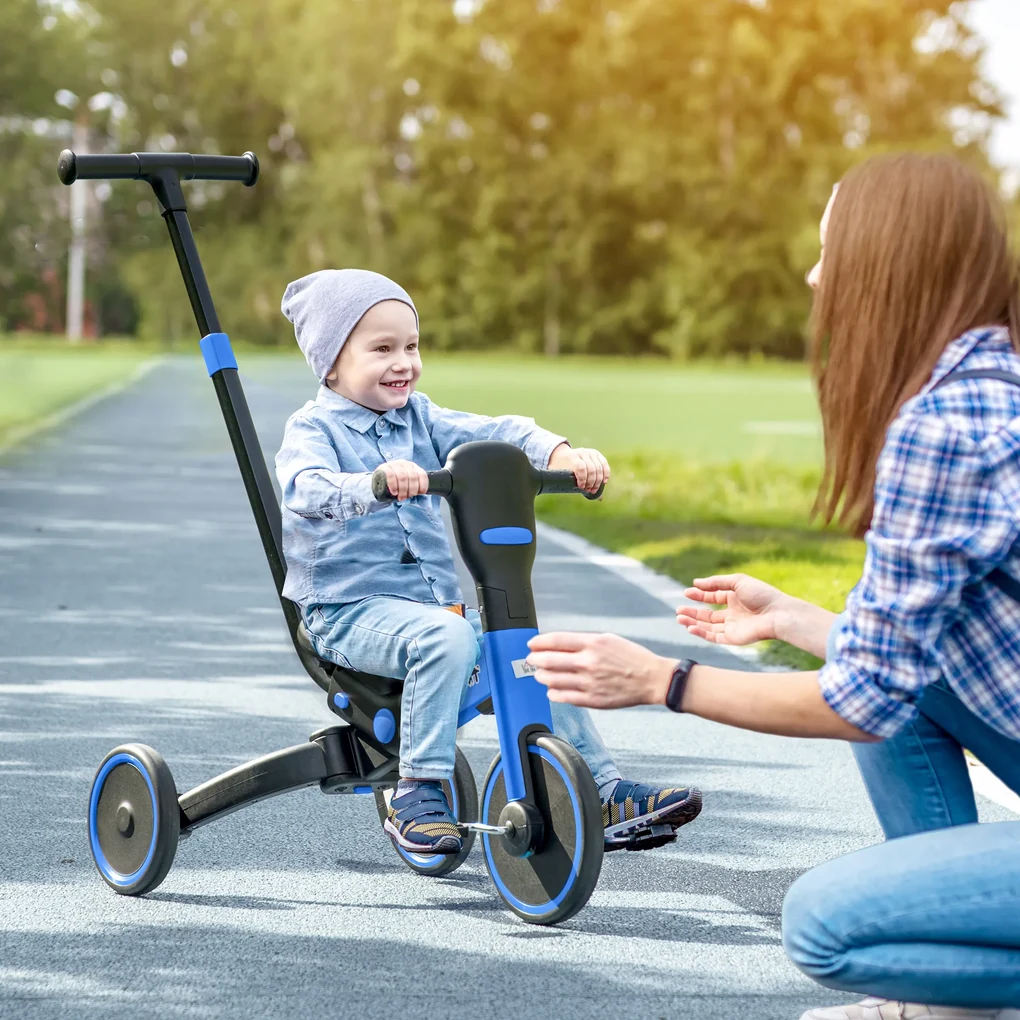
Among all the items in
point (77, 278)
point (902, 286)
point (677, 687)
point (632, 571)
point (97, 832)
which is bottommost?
point (77, 278)

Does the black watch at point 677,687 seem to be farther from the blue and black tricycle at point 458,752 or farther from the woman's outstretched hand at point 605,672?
the blue and black tricycle at point 458,752

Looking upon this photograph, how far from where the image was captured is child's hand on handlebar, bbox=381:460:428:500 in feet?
11.6

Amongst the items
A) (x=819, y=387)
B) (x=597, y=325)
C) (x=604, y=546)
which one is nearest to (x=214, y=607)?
(x=604, y=546)

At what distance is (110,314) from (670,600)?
85018mm

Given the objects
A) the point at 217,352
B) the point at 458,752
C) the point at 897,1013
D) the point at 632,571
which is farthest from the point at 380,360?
the point at 632,571

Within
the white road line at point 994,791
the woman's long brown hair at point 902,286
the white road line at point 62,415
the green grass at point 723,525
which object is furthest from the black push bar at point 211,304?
the white road line at point 62,415

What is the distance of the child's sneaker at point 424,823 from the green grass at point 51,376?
1858cm

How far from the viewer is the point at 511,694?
12.3 feet

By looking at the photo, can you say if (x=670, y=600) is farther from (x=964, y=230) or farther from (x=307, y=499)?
(x=964, y=230)

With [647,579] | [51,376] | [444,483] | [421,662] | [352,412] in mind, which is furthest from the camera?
[51,376]

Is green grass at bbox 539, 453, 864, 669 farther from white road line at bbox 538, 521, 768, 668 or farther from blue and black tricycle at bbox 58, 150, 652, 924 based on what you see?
blue and black tricycle at bbox 58, 150, 652, 924

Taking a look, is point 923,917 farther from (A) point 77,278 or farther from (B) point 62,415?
(A) point 77,278

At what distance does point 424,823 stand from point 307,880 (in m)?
0.58

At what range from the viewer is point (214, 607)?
9.09 meters
